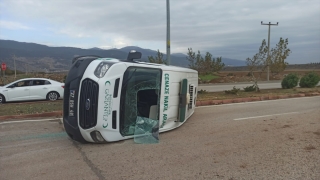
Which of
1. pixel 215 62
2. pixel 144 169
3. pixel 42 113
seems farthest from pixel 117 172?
pixel 215 62

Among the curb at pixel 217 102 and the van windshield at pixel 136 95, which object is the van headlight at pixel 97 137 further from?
the curb at pixel 217 102

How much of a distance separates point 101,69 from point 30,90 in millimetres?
10544

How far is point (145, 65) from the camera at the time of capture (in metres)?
6.51

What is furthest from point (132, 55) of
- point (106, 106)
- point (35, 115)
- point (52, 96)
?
point (52, 96)

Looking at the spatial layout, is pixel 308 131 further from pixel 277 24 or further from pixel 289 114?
pixel 277 24

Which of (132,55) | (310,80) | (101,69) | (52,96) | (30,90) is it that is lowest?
(52,96)

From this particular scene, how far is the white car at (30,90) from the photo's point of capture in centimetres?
1461

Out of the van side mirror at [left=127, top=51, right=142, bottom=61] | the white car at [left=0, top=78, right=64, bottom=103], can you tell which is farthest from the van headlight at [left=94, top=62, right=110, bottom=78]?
the white car at [left=0, top=78, right=64, bottom=103]

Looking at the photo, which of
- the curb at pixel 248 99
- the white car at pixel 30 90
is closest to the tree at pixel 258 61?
the curb at pixel 248 99

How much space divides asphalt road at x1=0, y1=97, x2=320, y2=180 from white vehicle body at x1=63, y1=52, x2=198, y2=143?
0.32 m

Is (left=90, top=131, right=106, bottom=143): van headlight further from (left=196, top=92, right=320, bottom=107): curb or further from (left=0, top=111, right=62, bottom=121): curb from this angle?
(left=196, top=92, right=320, bottom=107): curb

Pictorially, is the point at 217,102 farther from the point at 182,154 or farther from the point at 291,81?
the point at 291,81

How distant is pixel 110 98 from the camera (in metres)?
5.79

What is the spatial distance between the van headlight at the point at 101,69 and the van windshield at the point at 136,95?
1.36ft
